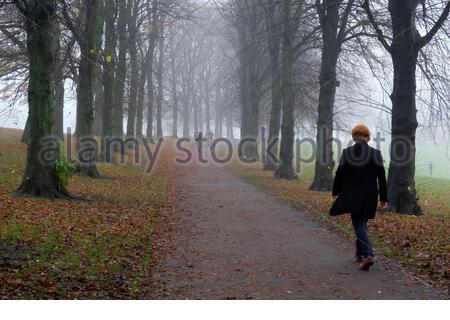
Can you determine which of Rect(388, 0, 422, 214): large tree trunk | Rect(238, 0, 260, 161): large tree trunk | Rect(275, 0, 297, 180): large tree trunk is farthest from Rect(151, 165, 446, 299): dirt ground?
Rect(238, 0, 260, 161): large tree trunk

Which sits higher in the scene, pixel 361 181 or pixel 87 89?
pixel 87 89

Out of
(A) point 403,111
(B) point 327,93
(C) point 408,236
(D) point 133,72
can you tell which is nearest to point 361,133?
(C) point 408,236

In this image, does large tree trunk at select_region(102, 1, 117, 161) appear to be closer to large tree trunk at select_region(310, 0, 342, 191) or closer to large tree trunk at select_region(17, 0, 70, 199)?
large tree trunk at select_region(310, 0, 342, 191)

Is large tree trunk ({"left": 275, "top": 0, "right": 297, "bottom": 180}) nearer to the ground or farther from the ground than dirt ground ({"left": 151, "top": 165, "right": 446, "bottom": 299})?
farther from the ground

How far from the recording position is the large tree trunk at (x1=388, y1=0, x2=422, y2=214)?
42.4 ft

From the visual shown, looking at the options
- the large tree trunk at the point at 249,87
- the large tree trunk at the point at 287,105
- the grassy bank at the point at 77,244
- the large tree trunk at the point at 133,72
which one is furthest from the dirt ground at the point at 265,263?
the large tree trunk at the point at 249,87

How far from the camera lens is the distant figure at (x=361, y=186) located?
754 cm

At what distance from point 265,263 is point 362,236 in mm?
1386

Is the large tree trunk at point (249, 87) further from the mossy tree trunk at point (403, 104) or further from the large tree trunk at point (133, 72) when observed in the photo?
the mossy tree trunk at point (403, 104)

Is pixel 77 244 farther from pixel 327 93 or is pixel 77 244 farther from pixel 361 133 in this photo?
pixel 327 93

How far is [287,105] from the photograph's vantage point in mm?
23156

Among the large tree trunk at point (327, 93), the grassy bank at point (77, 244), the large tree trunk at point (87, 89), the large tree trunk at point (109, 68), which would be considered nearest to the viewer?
the grassy bank at point (77, 244)

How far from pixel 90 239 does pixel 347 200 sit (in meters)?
4.02

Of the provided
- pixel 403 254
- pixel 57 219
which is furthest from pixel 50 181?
pixel 403 254
